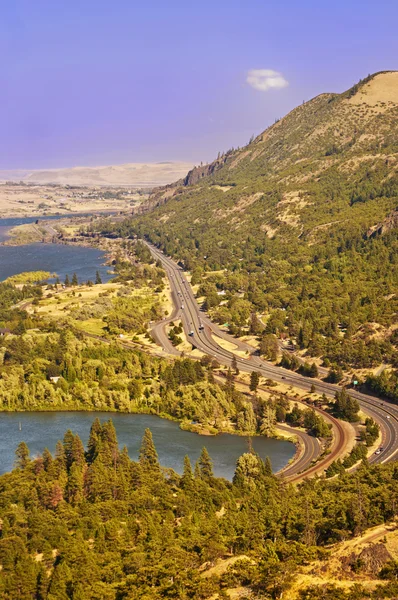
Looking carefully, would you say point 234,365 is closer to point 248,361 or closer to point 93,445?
point 248,361

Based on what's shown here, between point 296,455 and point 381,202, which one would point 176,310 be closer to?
point 296,455

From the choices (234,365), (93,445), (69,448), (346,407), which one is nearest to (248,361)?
(234,365)

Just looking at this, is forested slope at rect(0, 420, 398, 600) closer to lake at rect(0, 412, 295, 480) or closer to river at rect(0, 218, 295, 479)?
lake at rect(0, 412, 295, 480)

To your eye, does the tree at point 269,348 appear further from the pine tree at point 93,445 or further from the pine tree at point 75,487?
the pine tree at point 75,487

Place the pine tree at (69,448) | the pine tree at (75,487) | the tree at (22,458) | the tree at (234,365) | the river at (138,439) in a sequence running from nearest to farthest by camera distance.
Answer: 1. the pine tree at (75,487)
2. the tree at (22,458)
3. the pine tree at (69,448)
4. the river at (138,439)
5. the tree at (234,365)

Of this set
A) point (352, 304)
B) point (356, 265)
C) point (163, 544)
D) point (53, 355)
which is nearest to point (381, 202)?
point (356, 265)

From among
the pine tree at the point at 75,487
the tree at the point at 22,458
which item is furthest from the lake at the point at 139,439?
the pine tree at the point at 75,487
